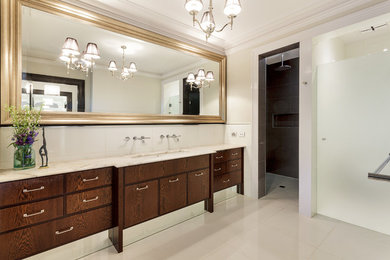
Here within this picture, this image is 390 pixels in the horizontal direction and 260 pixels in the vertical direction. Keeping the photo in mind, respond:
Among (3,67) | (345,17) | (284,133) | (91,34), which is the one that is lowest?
(284,133)

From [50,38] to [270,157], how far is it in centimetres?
472

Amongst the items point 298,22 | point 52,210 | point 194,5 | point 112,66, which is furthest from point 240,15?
point 52,210

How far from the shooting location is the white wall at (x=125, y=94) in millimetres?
2332

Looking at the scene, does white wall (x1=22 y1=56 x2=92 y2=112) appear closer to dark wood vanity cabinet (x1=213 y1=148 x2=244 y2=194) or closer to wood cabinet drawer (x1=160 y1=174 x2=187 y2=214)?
wood cabinet drawer (x1=160 y1=174 x2=187 y2=214)

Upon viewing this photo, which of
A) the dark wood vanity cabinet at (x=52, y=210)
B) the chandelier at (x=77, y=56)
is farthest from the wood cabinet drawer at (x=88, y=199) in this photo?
the chandelier at (x=77, y=56)

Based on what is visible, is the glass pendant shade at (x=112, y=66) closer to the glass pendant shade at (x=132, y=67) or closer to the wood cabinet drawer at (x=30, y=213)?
the glass pendant shade at (x=132, y=67)

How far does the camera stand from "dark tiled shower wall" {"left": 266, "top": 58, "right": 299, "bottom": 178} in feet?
14.1

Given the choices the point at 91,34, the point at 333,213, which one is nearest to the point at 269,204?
the point at 333,213

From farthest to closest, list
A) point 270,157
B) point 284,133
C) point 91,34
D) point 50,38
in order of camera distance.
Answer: point 270,157, point 284,133, point 91,34, point 50,38

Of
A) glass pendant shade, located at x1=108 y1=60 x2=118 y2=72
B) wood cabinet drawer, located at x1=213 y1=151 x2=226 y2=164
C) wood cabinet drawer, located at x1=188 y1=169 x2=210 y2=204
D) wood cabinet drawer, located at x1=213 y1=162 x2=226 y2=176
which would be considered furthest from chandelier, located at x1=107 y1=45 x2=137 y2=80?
wood cabinet drawer, located at x1=213 y1=162 x2=226 y2=176

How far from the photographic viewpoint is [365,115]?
2.37 meters

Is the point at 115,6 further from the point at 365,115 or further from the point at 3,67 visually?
the point at 365,115

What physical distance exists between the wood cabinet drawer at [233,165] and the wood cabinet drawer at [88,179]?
186 cm

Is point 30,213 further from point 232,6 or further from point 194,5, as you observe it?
point 232,6
